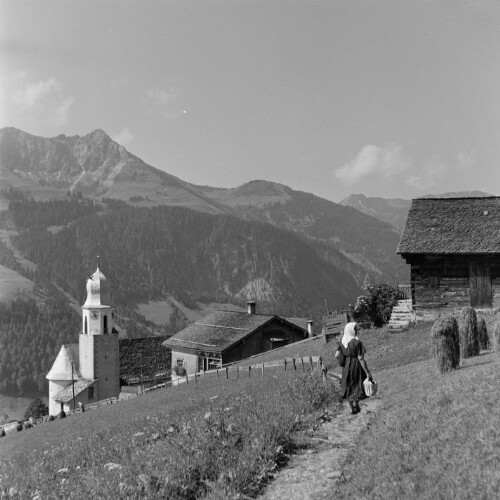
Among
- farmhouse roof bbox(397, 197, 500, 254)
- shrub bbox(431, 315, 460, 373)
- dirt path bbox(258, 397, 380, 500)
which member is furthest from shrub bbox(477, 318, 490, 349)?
farmhouse roof bbox(397, 197, 500, 254)

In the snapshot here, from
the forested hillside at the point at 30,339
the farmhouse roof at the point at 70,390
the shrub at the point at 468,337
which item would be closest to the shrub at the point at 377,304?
the shrub at the point at 468,337

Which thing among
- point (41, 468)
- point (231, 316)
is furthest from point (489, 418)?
point (231, 316)

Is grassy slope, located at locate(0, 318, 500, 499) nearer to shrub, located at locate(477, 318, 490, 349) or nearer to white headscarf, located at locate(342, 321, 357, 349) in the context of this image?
white headscarf, located at locate(342, 321, 357, 349)

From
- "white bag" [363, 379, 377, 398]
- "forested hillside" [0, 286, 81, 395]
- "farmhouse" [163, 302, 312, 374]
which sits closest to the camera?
"white bag" [363, 379, 377, 398]

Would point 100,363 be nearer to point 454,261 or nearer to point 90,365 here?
point 90,365

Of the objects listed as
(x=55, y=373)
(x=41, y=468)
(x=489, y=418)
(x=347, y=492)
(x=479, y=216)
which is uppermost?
(x=479, y=216)

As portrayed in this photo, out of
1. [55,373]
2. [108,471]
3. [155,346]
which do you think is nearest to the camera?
[108,471]

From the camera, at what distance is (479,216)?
34250 millimetres

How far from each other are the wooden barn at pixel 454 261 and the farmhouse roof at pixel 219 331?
25486 mm

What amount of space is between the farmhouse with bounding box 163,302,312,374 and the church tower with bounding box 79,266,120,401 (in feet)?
66.7

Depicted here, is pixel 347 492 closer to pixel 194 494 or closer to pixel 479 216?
pixel 194 494

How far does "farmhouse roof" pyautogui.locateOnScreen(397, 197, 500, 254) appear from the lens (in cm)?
3241

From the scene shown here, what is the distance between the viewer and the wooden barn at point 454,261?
32.5 meters

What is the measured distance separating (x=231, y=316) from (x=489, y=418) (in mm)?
54731
